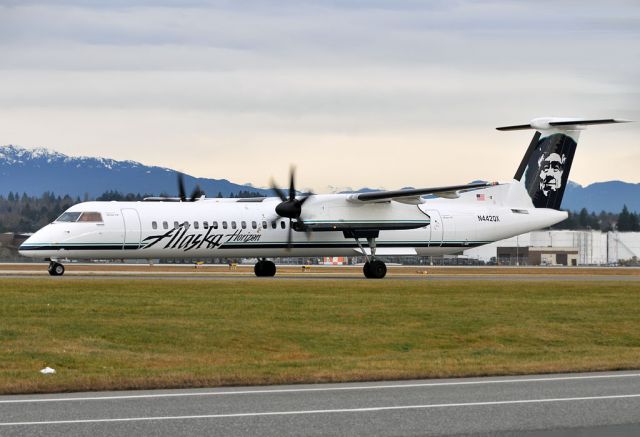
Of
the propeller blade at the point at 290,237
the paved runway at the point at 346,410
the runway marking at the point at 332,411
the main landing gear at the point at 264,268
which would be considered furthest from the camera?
the main landing gear at the point at 264,268

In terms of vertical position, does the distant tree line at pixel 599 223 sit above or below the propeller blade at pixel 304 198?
above

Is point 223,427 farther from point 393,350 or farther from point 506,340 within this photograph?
point 506,340

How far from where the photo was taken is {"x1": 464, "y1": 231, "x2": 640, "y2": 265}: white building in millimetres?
143375

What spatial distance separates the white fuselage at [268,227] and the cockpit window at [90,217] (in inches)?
6.5

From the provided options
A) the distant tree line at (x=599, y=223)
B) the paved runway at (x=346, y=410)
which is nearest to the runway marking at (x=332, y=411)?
the paved runway at (x=346, y=410)

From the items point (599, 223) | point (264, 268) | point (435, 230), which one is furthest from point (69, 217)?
point (599, 223)

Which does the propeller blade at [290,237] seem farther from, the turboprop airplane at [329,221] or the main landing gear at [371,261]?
the main landing gear at [371,261]

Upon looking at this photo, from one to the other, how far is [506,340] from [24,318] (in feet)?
40.3

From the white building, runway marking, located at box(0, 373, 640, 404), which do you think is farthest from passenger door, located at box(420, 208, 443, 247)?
the white building

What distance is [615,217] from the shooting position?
623ft

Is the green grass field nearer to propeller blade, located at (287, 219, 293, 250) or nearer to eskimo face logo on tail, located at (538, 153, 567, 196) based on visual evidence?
propeller blade, located at (287, 219, 293, 250)

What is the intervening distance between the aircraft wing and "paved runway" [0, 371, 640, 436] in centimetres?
3116

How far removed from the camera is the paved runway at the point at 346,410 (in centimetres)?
1325

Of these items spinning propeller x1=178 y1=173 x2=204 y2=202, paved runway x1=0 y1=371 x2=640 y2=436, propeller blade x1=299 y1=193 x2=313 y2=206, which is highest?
spinning propeller x1=178 y1=173 x2=204 y2=202
